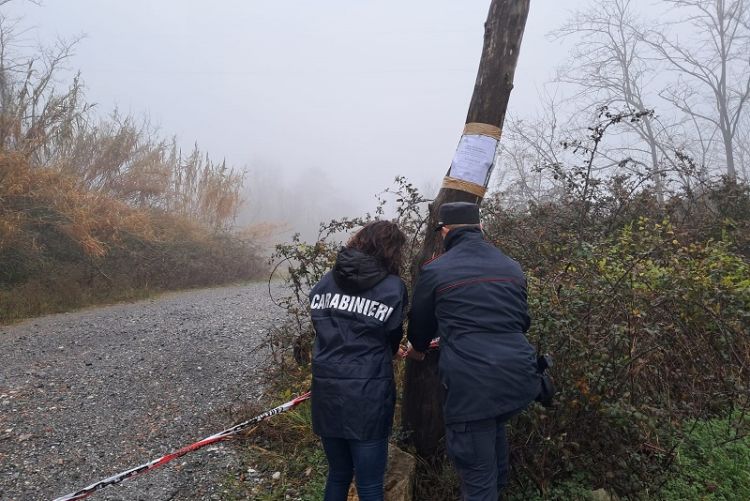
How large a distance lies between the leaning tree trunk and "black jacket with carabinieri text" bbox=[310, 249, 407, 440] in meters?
0.65

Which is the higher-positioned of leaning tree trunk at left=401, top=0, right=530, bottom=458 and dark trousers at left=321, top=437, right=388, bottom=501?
leaning tree trunk at left=401, top=0, right=530, bottom=458

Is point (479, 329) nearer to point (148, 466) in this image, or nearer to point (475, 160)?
point (475, 160)

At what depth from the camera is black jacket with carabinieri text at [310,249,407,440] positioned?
93.1 inches

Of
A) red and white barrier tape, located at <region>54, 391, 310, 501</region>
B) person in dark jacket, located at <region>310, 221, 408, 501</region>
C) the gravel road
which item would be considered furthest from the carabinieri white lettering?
the gravel road

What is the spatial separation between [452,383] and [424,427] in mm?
973

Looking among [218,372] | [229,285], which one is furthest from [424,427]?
[229,285]

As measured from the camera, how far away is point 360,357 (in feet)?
7.87

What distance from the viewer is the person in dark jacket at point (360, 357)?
237 centimetres

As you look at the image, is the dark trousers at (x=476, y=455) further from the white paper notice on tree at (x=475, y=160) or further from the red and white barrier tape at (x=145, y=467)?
the white paper notice on tree at (x=475, y=160)

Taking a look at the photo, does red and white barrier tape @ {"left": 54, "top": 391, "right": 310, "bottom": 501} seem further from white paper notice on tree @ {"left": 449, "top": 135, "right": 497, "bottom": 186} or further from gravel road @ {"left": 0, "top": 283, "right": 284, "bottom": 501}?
white paper notice on tree @ {"left": 449, "top": 135, "right": 497, "bottom": 186}

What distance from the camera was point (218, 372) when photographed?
18.6 ft

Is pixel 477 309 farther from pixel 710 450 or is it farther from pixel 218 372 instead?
pixel 218 372

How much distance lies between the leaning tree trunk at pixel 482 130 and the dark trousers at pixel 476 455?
2.34 ft

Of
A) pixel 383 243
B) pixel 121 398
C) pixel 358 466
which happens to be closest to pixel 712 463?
pixel 358 466
